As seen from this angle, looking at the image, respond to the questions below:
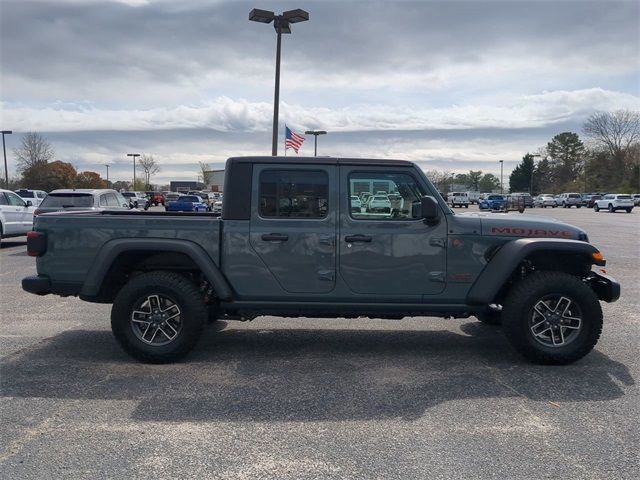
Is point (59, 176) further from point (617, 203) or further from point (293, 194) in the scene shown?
point (293, 194)

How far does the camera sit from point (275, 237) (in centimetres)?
543

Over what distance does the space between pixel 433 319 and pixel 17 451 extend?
5303 millimetres

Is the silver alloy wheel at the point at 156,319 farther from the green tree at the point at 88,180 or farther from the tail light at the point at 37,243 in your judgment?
the green tree at the point at 88,180

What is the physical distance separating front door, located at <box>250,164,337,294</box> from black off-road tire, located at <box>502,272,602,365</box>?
179cm

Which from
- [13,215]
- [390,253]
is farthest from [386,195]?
[13,215]

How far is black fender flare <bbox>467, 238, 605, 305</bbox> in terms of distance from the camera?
5.35 m

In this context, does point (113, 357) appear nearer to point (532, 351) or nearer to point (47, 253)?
point (47, 253)

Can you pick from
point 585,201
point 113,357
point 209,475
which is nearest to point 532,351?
point 209,475

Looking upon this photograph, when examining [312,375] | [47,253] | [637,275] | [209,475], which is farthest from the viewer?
[637,275]

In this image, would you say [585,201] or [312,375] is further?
[585,201]

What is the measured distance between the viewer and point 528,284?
545 centimetres

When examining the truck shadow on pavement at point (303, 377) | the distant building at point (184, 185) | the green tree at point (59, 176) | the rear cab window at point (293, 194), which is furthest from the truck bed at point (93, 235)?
the distant building at point (184, 185)

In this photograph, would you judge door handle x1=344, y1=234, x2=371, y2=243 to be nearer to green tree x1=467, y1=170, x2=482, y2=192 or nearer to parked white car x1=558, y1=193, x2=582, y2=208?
parked white car x1=558, y1=193, x2=582, y2=208

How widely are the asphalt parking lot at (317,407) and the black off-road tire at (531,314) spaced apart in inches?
6.8
